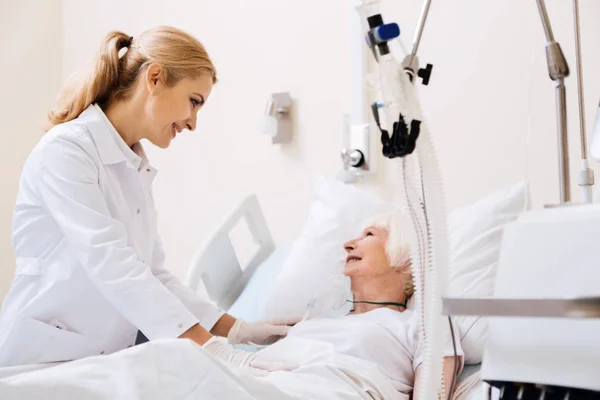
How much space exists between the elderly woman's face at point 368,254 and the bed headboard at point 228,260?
1.72 ft

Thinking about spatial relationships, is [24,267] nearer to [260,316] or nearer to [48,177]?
[48,177]

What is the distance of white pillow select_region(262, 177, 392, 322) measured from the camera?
78.2 inches

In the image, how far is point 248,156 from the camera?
2816 millimetres

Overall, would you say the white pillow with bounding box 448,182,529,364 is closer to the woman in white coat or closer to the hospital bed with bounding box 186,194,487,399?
the woman in white coat

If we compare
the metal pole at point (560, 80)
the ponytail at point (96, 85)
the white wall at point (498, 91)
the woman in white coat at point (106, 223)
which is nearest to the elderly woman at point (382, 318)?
the woman in white coat at point (106, 223)

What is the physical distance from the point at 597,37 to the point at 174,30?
1.24m

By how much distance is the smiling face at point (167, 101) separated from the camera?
5.93ft

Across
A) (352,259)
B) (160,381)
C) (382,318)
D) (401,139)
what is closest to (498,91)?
(352,259)

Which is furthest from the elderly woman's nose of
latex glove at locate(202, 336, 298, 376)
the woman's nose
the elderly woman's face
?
the woman's nose

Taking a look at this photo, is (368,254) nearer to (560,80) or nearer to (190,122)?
(190,122)

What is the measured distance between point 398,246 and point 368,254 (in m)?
0.09

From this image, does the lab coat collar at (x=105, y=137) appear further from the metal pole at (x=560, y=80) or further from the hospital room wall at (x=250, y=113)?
the metal pole at (x=560, y=80)

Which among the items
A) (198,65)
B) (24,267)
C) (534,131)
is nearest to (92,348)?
(24,267)

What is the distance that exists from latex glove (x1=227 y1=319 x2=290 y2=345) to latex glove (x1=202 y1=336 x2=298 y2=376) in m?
0.21
